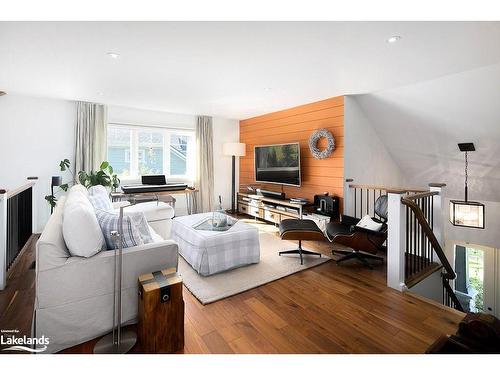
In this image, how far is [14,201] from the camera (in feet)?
9.52

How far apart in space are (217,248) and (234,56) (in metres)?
1.97

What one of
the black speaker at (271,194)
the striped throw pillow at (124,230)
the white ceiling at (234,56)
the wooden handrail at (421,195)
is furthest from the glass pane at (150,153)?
the wooden handrail at (421,195)

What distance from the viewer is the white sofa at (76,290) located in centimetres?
159

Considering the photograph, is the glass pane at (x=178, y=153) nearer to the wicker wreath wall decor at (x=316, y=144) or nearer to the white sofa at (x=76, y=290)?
the wicker wreath wall decor at (x=316, y=144)

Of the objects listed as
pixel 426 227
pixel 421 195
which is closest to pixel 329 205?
pixel 421 195

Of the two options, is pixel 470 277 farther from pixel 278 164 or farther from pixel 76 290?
pixel 76 290

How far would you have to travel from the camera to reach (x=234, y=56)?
8.42ft

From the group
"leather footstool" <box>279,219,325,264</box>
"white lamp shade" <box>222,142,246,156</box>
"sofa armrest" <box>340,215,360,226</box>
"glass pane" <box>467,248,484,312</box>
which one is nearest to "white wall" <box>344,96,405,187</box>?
"sofa armrest" <box>340,215,360,226</box>

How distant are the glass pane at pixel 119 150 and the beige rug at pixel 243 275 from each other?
9.41ft

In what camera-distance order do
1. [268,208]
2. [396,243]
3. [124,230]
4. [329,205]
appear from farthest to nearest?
[268,208], [329,205], [396,243], [124,230]

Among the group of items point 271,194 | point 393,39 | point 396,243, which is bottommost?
point 396,243
